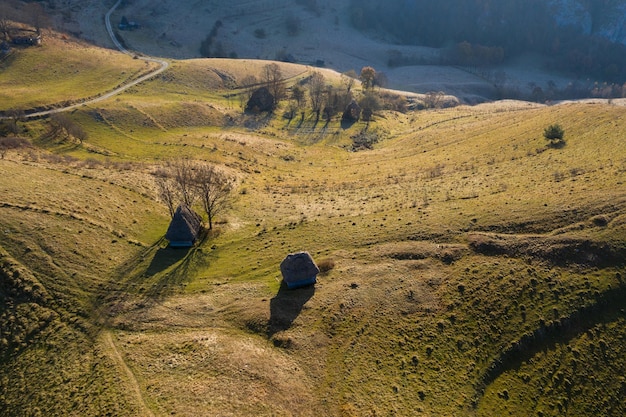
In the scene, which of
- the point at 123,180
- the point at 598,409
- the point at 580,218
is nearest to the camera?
the point at 598,409

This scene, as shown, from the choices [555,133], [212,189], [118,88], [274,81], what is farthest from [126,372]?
[274,81]

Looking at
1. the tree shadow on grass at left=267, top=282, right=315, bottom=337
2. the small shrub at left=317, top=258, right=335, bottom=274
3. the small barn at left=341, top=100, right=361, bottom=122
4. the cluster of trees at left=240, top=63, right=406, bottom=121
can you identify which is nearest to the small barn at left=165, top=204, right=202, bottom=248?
the tree shadow on grass at left=267, top=282, right=315, bottom=337

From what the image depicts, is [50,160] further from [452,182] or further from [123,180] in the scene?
[452,182]

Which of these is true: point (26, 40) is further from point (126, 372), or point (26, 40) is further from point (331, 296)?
point (331, 296)

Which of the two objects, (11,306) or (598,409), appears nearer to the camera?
(598,409)

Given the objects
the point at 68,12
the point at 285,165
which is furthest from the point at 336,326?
the point at 68,12

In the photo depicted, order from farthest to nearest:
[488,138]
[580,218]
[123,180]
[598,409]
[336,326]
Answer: [488,138] → [123,180] → [580,218] → [336,326] → [598,409]

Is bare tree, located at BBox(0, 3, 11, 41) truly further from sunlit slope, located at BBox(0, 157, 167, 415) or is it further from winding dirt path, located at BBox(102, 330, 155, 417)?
winding dirt path, located at BBox(102, 330, 155, 417)
